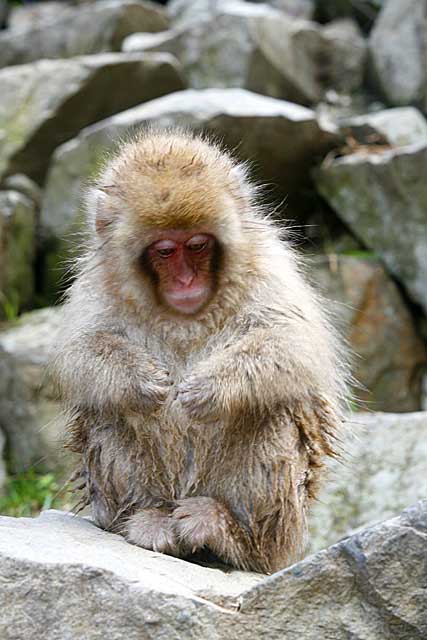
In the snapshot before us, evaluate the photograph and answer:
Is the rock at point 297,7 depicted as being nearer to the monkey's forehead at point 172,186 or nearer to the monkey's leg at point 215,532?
the monkey's forehead at point 172,186

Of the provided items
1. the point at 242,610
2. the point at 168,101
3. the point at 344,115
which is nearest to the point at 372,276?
the point at 168,101

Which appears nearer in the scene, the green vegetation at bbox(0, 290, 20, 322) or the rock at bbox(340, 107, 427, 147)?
the green vegetation at bbox(0, 290, 20, 322)

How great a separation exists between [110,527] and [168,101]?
6032 millimetres

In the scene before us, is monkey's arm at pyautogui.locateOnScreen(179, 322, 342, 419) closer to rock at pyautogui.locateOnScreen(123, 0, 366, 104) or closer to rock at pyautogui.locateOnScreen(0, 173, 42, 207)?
rock at pyautogui.locateOnScreen(0, 173, 42, 207)

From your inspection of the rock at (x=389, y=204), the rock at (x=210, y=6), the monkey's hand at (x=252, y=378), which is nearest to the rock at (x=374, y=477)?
the monkey's hand at (x=252, y=378)

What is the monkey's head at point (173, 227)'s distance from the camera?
13.7 ft

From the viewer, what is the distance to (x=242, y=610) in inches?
125

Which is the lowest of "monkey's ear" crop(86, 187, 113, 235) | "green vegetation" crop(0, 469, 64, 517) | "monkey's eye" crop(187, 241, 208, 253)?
"green vegetation" crop(0, 469, 64, 517)

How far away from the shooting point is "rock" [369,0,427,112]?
39.1 ft

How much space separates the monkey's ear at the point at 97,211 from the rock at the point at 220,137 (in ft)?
13.4

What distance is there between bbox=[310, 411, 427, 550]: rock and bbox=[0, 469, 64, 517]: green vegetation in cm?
197

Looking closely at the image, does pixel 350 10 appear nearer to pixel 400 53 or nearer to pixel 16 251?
pixel 400 53

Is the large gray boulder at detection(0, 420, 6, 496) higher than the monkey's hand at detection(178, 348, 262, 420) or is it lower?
lower

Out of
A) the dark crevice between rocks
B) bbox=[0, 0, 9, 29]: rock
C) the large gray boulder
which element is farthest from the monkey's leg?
bbox=[0, 0, 9, 29]: rock
